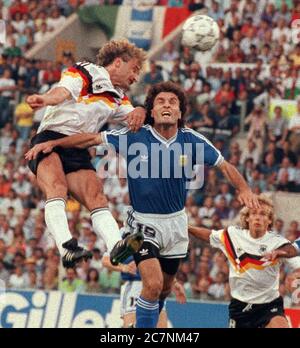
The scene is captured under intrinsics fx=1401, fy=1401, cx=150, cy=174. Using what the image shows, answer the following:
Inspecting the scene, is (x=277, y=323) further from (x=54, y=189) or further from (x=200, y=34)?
(x=200, y=34)

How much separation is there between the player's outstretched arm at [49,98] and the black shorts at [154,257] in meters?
1.65

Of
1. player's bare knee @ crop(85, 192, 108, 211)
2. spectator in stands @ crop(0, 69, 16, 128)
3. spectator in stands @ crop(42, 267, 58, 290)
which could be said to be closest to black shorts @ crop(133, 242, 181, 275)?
player's bare knee @ crop(85, 192, 108, 211)

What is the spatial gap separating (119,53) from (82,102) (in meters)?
0.71

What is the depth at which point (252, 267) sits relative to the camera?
48.4 ft

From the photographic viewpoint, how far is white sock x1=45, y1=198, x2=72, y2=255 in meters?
13.4

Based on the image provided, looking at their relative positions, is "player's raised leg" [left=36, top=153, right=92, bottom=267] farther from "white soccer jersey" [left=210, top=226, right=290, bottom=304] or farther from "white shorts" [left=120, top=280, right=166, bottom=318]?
"white shorts" [left=120, top=280, right=166, bottom=318]

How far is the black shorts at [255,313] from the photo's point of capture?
48.4 ft

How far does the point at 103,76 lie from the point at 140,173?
1.02m

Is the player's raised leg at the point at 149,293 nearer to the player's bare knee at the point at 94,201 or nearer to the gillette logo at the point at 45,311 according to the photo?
the player's bare knee at the point at 94,201

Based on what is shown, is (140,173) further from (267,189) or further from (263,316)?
(267,189)

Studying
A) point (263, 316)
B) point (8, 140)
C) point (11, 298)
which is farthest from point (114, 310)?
point (8, 140)

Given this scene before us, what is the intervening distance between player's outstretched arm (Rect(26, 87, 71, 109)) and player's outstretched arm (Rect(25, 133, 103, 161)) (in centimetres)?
42

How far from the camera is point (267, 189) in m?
22.2
